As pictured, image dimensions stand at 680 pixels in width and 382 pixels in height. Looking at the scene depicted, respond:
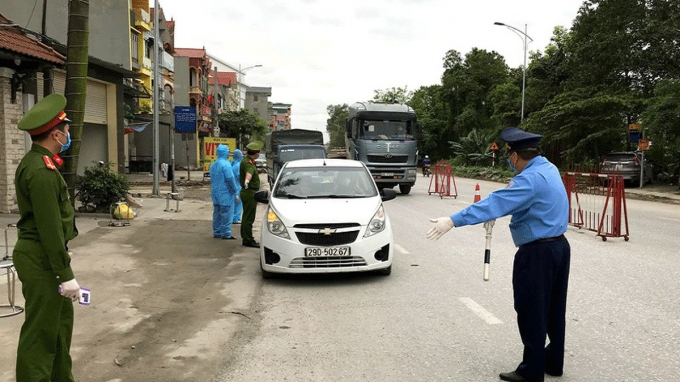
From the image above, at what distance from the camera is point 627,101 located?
2870cm

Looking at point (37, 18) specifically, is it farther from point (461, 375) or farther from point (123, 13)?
point (461, 375)

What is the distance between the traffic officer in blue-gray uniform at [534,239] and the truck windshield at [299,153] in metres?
19.3

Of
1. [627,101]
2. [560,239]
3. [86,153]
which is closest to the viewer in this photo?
[560,239]

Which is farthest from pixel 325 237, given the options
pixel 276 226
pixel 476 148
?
pixel 476 148

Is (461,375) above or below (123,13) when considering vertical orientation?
below

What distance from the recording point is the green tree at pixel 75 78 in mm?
7617

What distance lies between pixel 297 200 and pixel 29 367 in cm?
510

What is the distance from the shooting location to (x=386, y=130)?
23.2 m

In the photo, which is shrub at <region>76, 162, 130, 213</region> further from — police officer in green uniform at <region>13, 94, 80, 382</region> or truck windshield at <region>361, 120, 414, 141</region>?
police officer in green uniform at <region>13, 94, 80, 382</region>

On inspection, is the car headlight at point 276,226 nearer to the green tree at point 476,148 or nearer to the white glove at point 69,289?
the white glove at point 69,289

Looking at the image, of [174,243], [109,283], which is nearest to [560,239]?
[109,283]

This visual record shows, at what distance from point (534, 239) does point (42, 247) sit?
3.16m

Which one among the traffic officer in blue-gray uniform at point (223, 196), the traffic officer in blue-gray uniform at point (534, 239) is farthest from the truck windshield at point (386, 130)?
the traffic officer in blue-gray uniform at point (534, 239)

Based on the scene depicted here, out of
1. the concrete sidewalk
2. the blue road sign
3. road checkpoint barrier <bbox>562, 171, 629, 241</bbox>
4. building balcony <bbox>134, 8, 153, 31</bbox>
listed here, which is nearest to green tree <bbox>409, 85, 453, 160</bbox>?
building balcony <bbox>134, 8, 153, 31</bbox>
